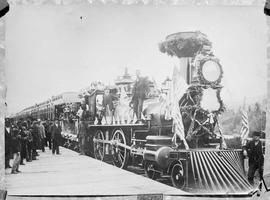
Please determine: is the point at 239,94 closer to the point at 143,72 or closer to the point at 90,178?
the point at 143,72

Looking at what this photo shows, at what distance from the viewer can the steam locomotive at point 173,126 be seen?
2678 mm

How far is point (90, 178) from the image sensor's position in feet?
8.61

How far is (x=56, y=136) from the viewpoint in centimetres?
264

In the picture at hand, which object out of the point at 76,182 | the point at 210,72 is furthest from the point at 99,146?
the point at 210,72

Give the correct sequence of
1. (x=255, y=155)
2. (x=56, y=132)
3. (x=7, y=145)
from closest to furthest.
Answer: (x=7, y=145)
(x=56, y=132)
(x=255, y=155)

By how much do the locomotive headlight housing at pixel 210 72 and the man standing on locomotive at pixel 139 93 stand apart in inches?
16.3

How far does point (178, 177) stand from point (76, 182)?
0.72m

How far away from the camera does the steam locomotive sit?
2.68m

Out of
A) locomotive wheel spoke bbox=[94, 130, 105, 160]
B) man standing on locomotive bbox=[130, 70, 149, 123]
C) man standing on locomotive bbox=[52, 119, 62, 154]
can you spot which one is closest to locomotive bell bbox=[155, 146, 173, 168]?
man standing on locomotive bbox=[130, 70, 149, 123]

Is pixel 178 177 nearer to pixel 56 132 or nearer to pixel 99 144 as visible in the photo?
pixel 99 144

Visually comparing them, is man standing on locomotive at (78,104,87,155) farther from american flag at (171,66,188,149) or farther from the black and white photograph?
american flag at (171,66,188,149)

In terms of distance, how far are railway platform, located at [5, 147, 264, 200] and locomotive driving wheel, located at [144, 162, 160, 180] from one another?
36 millimetres

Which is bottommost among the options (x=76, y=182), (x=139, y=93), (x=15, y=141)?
(x=76, y=182)

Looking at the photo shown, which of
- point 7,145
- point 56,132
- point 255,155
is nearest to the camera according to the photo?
point 7,145
